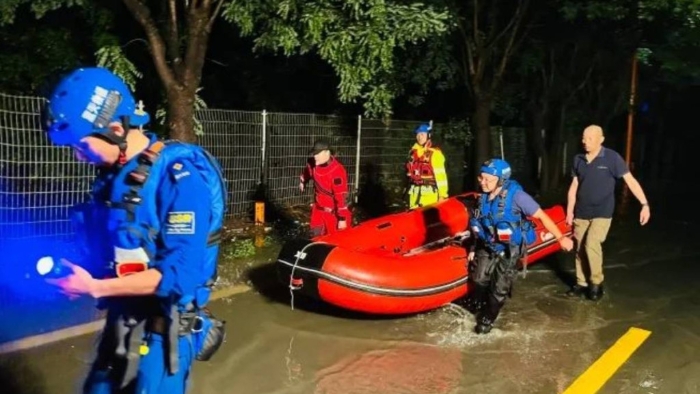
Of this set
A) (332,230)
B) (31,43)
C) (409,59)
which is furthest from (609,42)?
(31,43)

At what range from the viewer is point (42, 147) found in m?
7.61

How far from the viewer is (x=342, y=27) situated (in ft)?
28.7

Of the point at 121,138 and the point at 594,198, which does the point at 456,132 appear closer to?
the point at 594,198

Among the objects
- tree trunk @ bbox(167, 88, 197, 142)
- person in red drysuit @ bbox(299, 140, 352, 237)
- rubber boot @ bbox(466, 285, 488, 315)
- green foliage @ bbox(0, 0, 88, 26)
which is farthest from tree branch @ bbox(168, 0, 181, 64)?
rubber boot @ bbox(466, 285, 488, 315)

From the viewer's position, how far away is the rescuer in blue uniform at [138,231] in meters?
2.37

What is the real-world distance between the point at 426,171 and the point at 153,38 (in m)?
3.68

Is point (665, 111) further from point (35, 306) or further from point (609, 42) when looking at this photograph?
point (35, 306)

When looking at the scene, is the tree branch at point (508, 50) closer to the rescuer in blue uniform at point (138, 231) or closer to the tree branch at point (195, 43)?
the tree branch at point (195, 43)

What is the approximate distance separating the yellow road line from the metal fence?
4109 millimetres

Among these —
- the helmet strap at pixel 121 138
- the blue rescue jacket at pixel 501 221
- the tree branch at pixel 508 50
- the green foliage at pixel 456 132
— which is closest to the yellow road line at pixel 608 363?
the blue rescue jacket at pixel 501 221

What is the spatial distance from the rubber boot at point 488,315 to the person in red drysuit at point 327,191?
2.06m

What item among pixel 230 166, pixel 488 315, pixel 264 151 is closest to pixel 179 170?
pixel 488 315

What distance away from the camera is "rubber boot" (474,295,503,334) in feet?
20.7

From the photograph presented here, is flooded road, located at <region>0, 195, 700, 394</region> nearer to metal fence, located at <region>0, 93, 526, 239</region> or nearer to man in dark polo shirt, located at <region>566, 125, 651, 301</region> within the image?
man in dark polo shirt, located at <region>566, 125, 651, 301</region>
